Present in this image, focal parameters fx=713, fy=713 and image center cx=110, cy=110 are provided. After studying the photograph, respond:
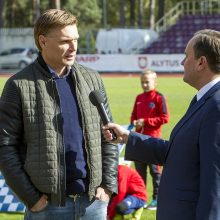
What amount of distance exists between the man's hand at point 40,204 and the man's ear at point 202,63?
3.98 feet

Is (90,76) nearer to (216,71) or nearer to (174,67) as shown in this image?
(216,71)

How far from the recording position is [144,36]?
185ft

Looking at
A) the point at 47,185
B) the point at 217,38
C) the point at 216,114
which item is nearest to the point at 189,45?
the point at 217,38

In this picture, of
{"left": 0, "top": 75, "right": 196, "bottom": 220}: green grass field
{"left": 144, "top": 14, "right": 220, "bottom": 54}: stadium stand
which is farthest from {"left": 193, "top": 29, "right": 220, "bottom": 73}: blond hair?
{"left": 144, "top": 14, "right": 220, "bottom": 54}: stadium stand

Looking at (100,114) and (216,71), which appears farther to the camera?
(100,114)

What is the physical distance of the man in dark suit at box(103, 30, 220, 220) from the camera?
11.7ft

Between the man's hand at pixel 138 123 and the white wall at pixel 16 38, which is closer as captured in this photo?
the man's hand at pixel 138 123

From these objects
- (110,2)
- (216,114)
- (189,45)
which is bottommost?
(110,2)

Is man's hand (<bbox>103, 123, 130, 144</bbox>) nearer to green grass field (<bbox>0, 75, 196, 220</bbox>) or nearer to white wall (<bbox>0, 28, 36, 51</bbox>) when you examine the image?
green grass field (<bbox>0, 75, 196, 220</bbox>)

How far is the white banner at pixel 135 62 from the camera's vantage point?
4278cm

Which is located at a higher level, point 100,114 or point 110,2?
point 100,114

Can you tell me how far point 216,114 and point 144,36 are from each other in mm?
53091

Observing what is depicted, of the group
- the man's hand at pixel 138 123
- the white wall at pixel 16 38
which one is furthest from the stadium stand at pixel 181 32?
the man's hand at pixel 138 123

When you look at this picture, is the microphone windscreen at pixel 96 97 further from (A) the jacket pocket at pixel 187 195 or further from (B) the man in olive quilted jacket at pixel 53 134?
(A) the jacket pocket at pixel 187 195
